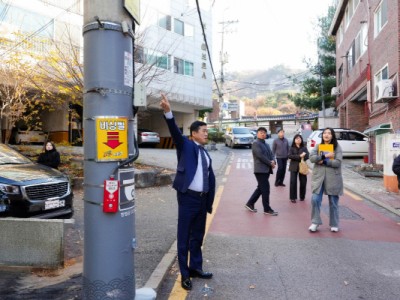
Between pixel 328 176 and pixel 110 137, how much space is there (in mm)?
4506

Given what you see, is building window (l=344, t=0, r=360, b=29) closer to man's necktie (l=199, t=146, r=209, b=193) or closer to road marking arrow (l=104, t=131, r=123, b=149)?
man's necktie (l=199, t=146, r=209, b=193)

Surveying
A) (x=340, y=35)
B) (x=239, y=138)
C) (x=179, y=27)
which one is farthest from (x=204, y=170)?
(x=179, y=27)

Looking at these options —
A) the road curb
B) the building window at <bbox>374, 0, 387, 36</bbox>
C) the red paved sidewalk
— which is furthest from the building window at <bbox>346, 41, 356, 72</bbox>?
the red paved sidewalk

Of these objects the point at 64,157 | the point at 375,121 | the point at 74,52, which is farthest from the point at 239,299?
the point at 375,121

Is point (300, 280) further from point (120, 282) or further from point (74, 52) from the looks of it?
point (74, 52)

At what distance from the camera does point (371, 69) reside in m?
17.1

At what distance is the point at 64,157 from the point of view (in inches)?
520

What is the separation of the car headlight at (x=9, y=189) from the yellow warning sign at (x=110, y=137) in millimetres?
3408

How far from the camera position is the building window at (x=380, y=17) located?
1501 cm

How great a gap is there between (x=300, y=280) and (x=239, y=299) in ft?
2.95

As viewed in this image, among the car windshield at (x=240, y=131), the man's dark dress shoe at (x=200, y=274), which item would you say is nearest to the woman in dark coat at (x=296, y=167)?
the man's dark dress shoe at (x=200, y=274)

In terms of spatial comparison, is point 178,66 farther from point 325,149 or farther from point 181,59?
point 325,149

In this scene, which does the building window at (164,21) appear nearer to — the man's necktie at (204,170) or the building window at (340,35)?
the building window at (340,35)

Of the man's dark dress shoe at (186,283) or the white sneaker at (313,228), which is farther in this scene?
the white sneaker at (313,228)
